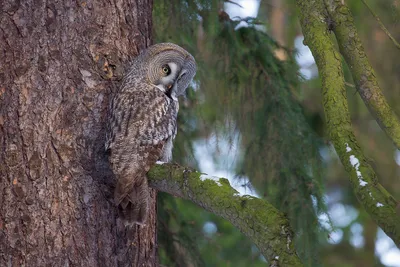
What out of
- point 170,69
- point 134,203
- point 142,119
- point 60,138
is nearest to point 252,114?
point 170,69

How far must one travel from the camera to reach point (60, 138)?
113 inches

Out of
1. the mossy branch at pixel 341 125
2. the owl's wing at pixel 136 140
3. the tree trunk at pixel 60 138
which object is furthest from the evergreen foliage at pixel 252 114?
the mossy branch at pixel 341 125

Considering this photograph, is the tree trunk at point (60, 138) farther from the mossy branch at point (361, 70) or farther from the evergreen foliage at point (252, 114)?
the mossy branch at point (361, 70)

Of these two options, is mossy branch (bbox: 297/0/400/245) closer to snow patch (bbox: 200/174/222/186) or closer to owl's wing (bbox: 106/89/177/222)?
snow patch (bbox: 200/174/222/186)

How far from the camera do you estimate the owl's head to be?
3296 mm

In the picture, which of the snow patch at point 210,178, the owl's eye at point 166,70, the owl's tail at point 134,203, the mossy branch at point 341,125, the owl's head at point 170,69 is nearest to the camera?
the mossy branch at point 341,125

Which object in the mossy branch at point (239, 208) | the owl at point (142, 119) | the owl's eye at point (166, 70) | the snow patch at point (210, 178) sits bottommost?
the mossy branch at point (239, 208)

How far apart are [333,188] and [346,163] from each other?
19.7 feet

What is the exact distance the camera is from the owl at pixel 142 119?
284cm

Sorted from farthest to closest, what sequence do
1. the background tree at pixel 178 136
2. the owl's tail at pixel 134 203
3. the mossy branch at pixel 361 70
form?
1. the owl's tail at pixel 134 203
2. the background tree at pixel 178 136
3. the mossy branch at pixel 361 70

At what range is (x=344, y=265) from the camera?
23.1 feet

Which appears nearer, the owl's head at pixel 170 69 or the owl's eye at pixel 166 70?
the owl's head at pixel 170 69

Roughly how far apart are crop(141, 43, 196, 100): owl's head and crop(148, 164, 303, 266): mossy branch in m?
0.65

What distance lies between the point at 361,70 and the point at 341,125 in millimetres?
250
